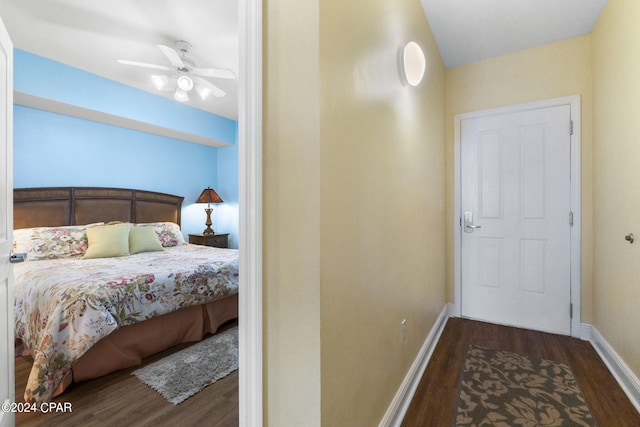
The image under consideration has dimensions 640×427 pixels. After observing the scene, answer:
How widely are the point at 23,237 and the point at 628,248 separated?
188 inches

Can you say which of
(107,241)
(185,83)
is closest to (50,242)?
A: (107,241)

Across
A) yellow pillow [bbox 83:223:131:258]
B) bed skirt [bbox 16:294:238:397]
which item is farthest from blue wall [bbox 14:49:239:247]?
bed skirt [bbox 16:294:238:397]

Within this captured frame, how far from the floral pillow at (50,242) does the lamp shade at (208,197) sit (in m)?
1.66

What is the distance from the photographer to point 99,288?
1.81m

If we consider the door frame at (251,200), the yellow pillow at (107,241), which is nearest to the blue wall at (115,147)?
the yellow pillow at (107,241)

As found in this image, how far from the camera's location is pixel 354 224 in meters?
1.06

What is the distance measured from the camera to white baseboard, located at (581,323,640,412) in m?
1.59

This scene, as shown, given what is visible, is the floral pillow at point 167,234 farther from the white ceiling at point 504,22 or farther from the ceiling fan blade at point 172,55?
the white ceiling at point 504,22

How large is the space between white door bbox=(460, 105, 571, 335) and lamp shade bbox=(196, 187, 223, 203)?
3.57m

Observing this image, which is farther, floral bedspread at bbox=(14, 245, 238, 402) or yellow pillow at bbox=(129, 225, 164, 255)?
yellow pillow at bbox=(129, 225, 164, 255)

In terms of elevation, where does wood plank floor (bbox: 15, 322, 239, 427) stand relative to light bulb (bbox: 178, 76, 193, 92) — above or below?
below

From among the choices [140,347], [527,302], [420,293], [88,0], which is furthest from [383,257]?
[88,0]

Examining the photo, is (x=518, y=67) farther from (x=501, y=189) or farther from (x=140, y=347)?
(x=140, y=347)

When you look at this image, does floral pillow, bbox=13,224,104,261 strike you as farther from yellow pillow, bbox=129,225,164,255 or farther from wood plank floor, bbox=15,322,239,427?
wood plank floor, bbox=15,322,239,427
